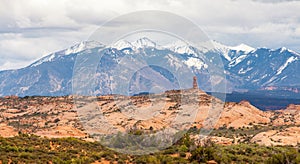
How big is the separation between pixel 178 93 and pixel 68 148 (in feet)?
226

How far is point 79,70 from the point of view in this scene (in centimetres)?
5322

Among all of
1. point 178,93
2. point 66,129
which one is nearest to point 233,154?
point 66,129

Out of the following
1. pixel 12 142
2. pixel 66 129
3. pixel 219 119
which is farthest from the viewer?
pixel 219 119

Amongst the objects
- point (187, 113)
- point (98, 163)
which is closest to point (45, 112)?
point (187, 113)

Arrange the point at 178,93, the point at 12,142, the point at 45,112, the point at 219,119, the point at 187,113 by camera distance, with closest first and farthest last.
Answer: the point at 12,142 → the point at 187,113 → the point at 219,119 → the point at 178,93 → the point at 45,112

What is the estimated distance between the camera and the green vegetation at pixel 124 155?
4547 cm

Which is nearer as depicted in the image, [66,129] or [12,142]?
[12,142]

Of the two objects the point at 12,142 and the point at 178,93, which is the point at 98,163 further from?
the point at 178,93

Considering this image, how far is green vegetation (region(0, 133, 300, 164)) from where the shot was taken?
45.5m

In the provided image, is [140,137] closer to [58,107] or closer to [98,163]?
[98,163]

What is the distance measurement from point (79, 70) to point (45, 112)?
267 ft

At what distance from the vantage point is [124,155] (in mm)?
51375

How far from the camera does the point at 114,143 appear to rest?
57906 millimetres

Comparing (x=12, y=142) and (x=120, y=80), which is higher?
(x=120, y=80)
